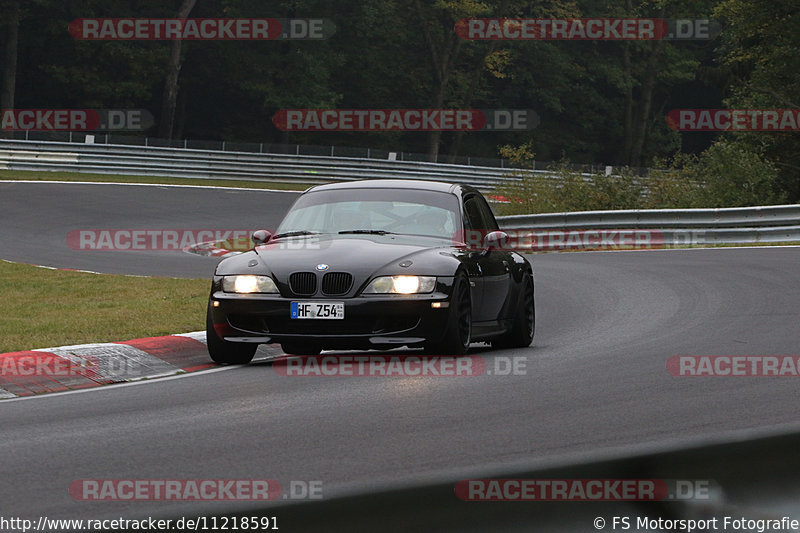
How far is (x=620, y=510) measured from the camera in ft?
11.5

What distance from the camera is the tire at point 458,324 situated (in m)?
9.71

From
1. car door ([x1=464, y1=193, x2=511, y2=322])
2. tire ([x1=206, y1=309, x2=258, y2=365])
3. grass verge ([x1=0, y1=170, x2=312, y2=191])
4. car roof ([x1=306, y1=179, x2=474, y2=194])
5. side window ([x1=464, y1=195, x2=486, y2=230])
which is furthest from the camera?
grass verge ([x1=0, y1=170, x2=312, y2=191])

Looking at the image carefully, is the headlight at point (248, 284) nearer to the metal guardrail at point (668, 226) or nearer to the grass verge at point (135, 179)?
the metal guardrail at point (668, 226)

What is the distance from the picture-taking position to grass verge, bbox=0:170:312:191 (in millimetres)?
43938

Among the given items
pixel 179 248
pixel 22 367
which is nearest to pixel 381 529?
pixel 22 367

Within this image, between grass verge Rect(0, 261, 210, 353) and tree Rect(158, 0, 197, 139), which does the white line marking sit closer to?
grass verge Rect(0, 261, 210, 353)

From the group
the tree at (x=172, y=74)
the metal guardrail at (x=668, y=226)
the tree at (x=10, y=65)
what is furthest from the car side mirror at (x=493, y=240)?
the tree at (x=10, y=65)

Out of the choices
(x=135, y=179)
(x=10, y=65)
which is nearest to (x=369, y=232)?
(x=135, y=179)

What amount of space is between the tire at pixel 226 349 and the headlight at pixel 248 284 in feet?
0.93

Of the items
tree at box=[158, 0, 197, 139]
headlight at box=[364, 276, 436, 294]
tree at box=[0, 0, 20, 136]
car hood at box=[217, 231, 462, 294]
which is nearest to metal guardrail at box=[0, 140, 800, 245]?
tree at box=[158, 0, 197, 139]

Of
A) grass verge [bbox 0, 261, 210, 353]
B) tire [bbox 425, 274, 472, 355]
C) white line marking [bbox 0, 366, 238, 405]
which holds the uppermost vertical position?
tire [bbox 425, 274, 472, 355]

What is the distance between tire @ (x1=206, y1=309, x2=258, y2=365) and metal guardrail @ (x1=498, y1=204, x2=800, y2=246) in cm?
1644

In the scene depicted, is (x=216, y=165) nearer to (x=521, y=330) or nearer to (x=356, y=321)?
(x=521, y=330)

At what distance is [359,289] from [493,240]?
202 centimetres
